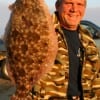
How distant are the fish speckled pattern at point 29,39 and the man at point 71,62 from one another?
2.58 ft

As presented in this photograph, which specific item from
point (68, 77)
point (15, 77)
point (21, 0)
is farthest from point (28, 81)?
point (68, 77)

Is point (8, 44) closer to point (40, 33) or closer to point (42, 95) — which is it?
point (40, 33)

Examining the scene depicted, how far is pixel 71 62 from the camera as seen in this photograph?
522 centimetres

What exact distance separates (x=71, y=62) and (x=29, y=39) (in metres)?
1.16

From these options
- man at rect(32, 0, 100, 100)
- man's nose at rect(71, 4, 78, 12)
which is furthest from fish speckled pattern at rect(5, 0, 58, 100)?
man's nose at rect(71, 4, 78, 12)

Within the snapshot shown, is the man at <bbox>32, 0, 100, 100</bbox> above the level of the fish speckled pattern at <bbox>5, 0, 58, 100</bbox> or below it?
below

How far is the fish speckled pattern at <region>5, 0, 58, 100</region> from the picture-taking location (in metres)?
4.10

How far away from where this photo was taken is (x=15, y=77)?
168 inches

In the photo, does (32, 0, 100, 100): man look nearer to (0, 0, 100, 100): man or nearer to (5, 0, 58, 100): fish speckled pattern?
(0, 0, 100, 100): man

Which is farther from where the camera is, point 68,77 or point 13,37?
point 68,77

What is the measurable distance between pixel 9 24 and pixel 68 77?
4.30 ft

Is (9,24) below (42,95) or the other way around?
the other way around

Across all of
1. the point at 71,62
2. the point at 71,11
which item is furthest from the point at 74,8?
the point at 71,62

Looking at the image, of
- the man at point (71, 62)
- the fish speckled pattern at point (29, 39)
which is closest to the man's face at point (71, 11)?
the man at point (71, 62)
